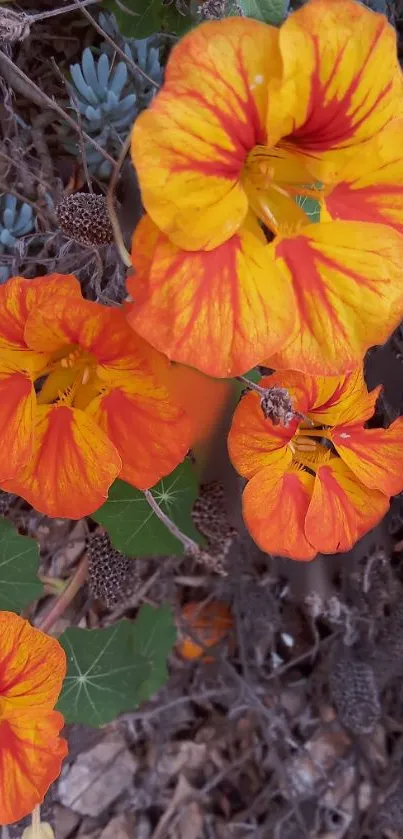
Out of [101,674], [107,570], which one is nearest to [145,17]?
[107,570]

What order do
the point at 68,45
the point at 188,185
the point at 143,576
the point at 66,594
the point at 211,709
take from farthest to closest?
the point at 211,709 → the point at 143,576 → the point at 66,594 → the point at 68,45 → the point at 188,185

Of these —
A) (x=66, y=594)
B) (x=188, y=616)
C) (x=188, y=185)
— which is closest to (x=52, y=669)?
(x=66, y=594)

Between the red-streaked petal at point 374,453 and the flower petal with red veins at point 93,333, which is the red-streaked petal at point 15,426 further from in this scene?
the red-streaked petal at point 374,453

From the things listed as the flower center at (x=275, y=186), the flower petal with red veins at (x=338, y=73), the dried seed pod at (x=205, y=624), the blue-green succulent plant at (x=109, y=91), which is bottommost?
the dried seed pod at (x=205, y=624)

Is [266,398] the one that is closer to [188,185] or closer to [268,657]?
[188,185]

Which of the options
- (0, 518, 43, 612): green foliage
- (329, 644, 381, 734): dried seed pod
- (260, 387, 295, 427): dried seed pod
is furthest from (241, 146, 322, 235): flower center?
(329, 644, 381, 734): dried seed pod

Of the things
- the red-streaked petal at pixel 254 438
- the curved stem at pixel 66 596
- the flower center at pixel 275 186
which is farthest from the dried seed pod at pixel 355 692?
the flower center at pixel 275 186

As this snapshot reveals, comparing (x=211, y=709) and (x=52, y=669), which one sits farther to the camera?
(x=211, y=709)
